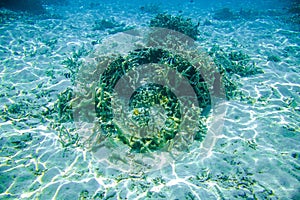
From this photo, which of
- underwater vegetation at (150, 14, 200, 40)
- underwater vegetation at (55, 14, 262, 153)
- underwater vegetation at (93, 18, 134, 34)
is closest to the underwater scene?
underwater vegetation at (55, 14, 262, 153)

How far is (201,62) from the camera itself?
19.7 ft

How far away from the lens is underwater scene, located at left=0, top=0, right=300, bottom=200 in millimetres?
3484

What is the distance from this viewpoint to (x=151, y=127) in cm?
439

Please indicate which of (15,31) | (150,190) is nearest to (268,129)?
(150,190)

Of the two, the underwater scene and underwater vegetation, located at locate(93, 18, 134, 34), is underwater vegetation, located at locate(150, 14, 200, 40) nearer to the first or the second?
the underwater scene

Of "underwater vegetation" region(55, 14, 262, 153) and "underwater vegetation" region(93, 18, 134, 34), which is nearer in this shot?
"underwater vegetation" region(55, 14, 262, 153)

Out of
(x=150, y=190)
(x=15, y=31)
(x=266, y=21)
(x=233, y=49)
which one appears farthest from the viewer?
(x=266, y=21)

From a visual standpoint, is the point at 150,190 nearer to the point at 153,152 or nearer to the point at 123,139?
the point at 153,152

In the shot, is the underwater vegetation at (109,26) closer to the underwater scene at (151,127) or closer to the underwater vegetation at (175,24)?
the underwater vegetation at (175,24)

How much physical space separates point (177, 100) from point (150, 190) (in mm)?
2335

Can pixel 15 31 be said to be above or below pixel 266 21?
below

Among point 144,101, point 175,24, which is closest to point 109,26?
point 175,24

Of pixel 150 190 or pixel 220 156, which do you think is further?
pixel 220 156

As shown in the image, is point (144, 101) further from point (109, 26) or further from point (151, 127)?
point (109, 26)
